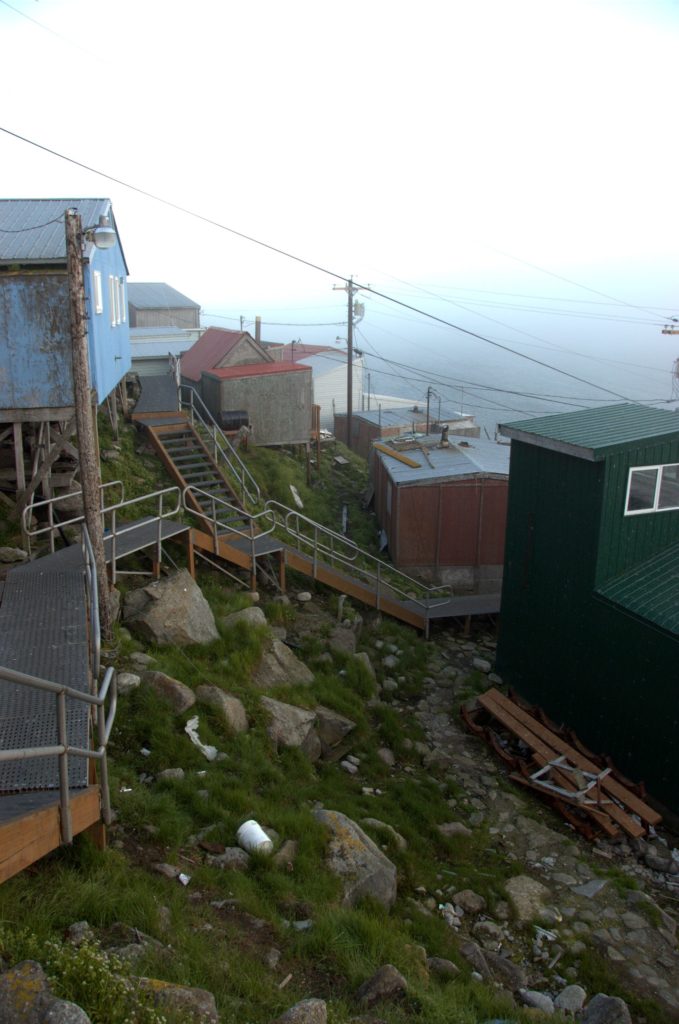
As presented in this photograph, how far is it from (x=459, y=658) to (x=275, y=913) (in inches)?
400

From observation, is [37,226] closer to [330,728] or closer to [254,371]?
[330,728]

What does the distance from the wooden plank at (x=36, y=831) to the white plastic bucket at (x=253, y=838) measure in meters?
1.78

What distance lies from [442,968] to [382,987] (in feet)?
4.29

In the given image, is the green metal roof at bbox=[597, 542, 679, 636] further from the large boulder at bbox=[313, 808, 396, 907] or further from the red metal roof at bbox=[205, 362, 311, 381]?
the red metal roof at bbox=[205, 362, 311, 381]

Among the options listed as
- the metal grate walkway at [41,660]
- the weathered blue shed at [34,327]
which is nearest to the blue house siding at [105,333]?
the weathered blue shed at [34,327]

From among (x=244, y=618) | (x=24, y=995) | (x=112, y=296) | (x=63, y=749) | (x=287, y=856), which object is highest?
(x=112, y=296)

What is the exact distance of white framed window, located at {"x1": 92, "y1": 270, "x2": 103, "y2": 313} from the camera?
13.0m

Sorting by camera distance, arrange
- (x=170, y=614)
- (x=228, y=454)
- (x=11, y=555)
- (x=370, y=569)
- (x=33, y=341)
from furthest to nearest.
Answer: (x=228, y=454) < (x=370, y=569) < (x=33, y=341) < (x=11, y=555) < (x=170, y=614)

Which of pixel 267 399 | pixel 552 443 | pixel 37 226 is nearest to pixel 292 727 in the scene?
pixel 552 443

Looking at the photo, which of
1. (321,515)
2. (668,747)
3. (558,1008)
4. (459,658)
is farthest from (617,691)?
(321,515)

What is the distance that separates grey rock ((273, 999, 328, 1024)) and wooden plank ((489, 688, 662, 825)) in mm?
6878

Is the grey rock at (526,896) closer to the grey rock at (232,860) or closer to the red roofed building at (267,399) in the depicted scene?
the grey rock at (232,860)

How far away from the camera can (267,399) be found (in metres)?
23.1

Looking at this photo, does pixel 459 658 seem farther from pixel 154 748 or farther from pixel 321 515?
pixel 154 748
